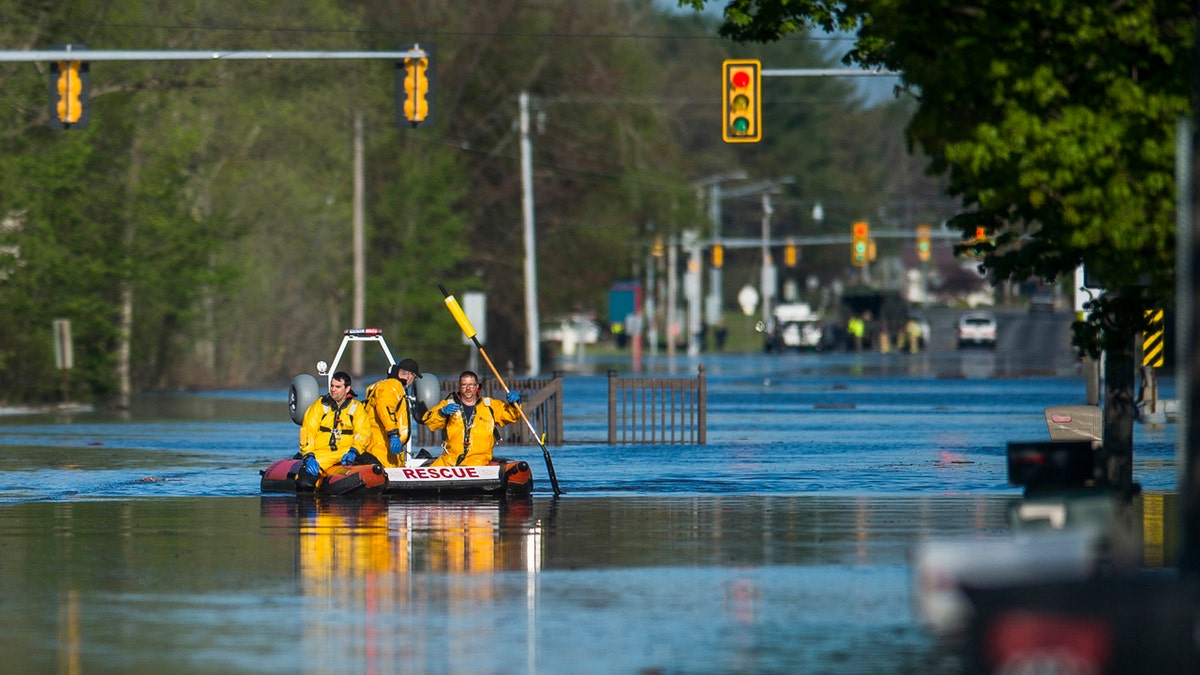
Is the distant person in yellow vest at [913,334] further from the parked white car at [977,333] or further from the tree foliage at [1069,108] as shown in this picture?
the tree foliage at [1069,108]

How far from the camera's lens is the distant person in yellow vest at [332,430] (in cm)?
Answer: 2153

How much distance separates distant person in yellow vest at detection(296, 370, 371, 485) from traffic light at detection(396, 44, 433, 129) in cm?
997

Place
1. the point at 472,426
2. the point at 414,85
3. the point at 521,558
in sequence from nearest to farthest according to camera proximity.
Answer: the point at 521,558 → the point at 472,426 → the point at 414,85

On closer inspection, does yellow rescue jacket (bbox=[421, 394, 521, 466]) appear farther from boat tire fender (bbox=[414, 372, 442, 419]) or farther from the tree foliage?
the tree foliage

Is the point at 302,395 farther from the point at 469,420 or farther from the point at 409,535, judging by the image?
the point at 409,535

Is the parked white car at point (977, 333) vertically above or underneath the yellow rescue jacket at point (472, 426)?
above

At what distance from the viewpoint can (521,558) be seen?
15.9 m

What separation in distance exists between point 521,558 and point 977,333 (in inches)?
3344

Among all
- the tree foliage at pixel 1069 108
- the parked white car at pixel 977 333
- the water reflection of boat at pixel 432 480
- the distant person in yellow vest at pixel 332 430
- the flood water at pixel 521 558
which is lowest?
the flood water at pixel 521 558

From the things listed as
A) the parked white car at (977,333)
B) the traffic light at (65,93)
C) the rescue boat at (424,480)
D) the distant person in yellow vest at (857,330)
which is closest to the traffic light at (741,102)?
the traffic light at (65,93)

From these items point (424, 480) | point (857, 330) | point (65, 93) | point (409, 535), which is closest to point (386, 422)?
point (424, 480)

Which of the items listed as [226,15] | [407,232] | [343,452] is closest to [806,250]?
[407,232]

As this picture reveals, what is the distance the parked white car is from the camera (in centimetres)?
9891

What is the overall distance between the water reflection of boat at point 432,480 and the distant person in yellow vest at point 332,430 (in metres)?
0.15
